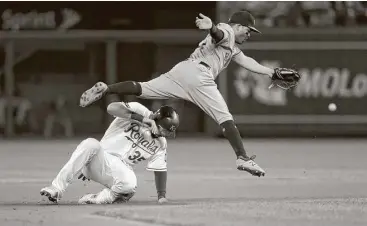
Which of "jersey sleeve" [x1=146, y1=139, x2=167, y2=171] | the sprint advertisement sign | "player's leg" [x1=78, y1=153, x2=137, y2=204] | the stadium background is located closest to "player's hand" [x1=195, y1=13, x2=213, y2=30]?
"jersey sleeve" [x1=146, y1=139, x2=167, y2=171]

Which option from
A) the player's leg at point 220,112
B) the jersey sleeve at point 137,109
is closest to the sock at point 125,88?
the player's leg at point 220,112

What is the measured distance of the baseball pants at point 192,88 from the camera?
36.8 ft

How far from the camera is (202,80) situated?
37.0ft

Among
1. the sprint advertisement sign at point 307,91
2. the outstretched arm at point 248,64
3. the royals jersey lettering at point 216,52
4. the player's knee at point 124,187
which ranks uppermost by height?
the royals jersey lettering at point 216,52

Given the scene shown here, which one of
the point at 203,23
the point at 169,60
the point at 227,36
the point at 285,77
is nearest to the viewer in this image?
the point at 203,23

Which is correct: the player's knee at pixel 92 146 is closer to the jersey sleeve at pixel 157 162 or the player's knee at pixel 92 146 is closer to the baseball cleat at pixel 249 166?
the jersey sleeve at pixel 157 162

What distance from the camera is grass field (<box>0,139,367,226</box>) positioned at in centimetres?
845

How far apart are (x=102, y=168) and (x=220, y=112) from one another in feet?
5.75

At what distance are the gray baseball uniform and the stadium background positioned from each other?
10347 mm

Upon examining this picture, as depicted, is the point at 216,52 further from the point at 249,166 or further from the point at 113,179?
the point at 113,179

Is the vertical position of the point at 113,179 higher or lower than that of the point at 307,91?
higher

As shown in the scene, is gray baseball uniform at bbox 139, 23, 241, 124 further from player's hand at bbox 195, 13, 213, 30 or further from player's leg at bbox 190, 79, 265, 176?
player's hand at bbox 195, 13, 213, 30

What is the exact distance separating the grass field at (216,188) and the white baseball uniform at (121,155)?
264mm

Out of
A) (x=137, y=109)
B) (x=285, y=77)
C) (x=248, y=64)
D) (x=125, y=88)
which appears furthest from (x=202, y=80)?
(x=137, y=109)
